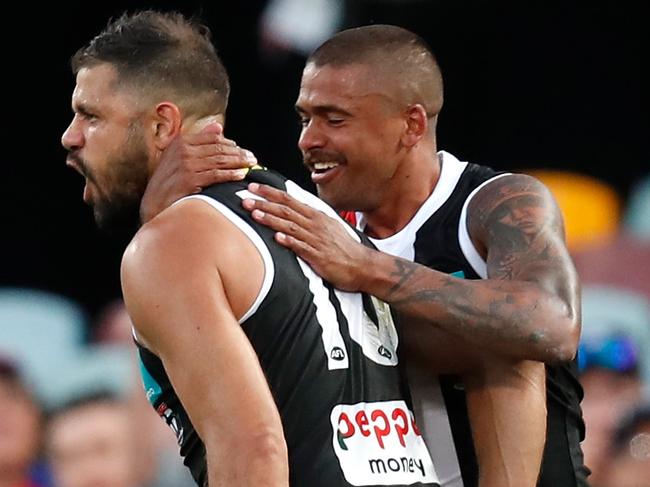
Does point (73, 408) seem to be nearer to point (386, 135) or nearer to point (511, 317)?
point (386, 135)

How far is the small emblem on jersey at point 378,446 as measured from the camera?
3.20 meters

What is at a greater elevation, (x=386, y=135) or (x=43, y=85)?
(x=386, y=135)

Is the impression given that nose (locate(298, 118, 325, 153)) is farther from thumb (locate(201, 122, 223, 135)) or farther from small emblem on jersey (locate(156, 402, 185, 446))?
small emblem on jersey (locate(156, 402, 185, 446))

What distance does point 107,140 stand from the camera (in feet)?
11.5

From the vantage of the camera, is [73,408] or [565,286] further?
[73,408]

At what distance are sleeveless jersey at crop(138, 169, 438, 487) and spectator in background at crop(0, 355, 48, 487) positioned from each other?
14.3 ft

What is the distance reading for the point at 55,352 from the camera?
7754 millimetres

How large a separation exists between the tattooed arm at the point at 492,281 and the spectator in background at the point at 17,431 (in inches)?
168

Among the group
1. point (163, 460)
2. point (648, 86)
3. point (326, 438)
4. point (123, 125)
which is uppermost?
point (123, 125)

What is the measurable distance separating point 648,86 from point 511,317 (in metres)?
4.40

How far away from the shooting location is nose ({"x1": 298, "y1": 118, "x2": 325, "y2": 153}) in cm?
445

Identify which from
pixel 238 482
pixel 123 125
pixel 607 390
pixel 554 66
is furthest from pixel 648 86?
pixel 238 482

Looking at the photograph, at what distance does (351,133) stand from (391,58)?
0.95 ft

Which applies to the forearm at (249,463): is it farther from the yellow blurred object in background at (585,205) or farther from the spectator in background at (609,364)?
the yellow blurred object in background at (585,205)
